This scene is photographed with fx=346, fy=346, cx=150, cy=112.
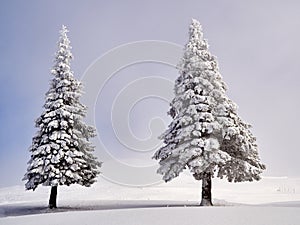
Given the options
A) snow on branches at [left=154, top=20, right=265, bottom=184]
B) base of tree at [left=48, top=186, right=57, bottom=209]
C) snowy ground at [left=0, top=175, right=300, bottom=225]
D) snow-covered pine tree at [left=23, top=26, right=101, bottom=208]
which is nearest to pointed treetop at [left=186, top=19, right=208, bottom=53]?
snow on branches at [left=154, top=20, right=265, bottom=184]

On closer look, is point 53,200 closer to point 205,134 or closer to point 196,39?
point 205,134

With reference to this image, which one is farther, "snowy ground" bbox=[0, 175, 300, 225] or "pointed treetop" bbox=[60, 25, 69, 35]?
"pointed treetop" bbox=[60, 25, 69, 35]

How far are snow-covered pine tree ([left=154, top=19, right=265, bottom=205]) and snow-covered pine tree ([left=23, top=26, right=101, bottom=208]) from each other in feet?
8.63

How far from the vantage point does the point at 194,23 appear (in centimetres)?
1173

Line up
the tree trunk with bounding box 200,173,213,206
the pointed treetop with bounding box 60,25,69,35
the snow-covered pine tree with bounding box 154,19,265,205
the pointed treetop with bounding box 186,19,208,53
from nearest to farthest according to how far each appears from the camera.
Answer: the snow-covered pine tree with bounding box 154,19,265,205, the tree trunk with bounding box 200,173,213,206, the pointed treetop with bounding box 186,19,208,53, the pointed treetop with bounding box 60,25,69,35

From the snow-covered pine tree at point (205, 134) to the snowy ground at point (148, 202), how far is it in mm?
1098

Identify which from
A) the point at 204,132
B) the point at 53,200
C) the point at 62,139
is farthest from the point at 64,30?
the point at 204,132

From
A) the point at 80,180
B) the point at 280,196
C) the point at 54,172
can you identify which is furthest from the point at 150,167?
the point at 280,196

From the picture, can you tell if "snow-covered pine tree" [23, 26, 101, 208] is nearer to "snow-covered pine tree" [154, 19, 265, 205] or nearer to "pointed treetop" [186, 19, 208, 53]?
"snow-covered pine tree" [154, 19, 265, 205]

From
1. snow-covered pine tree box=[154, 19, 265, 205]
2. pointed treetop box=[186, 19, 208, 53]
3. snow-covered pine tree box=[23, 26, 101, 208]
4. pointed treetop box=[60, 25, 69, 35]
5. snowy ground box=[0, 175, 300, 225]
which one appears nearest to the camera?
snowy ground box=[0, 175, 300, 225]

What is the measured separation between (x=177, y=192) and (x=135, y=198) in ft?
5.81

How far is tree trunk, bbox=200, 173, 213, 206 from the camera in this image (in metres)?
10.5

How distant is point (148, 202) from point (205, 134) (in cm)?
360

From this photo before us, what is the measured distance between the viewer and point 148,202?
493 inches
